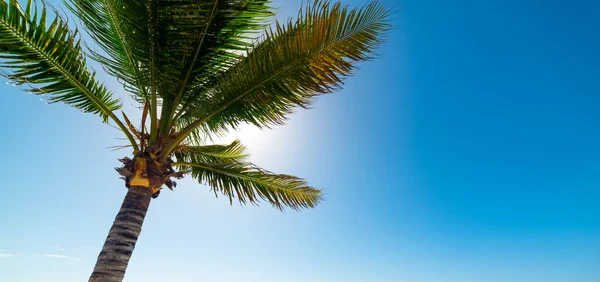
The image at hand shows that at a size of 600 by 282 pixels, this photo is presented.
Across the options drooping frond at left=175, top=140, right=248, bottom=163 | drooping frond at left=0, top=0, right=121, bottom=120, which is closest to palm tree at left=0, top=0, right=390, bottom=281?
drooping frond at left=0, top=0, right=121, bottom=120

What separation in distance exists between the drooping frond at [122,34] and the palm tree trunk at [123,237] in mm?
1779

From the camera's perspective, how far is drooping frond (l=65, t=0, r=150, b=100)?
497 cm

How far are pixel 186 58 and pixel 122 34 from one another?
0.92 meters

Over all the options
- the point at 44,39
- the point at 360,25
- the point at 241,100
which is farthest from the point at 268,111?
the point at 44,39

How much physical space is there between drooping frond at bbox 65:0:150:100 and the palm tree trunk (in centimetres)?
178

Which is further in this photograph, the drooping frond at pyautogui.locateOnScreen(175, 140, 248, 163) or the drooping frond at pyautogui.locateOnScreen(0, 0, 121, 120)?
the drooping frond at pyautogui.locateOnScreen(175, 140, 248, 163)

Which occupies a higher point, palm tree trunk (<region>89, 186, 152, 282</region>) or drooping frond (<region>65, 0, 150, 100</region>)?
drooping frond (<region>65, 0, 150, 100</region>)

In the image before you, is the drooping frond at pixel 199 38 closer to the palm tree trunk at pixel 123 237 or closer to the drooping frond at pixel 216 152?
the palm tree trunk at pixel 123 237

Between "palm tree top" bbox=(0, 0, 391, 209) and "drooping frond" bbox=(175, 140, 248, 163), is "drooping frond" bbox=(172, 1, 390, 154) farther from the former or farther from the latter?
"drooping frond" bbox=(175, 140, 248, 163)

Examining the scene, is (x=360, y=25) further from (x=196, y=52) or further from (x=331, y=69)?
(x=196, y=52)

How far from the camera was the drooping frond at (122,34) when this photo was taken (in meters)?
4.97

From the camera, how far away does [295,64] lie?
5402 millimetres

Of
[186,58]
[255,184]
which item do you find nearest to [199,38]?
[186,58]

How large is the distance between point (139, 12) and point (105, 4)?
0.76 metres
